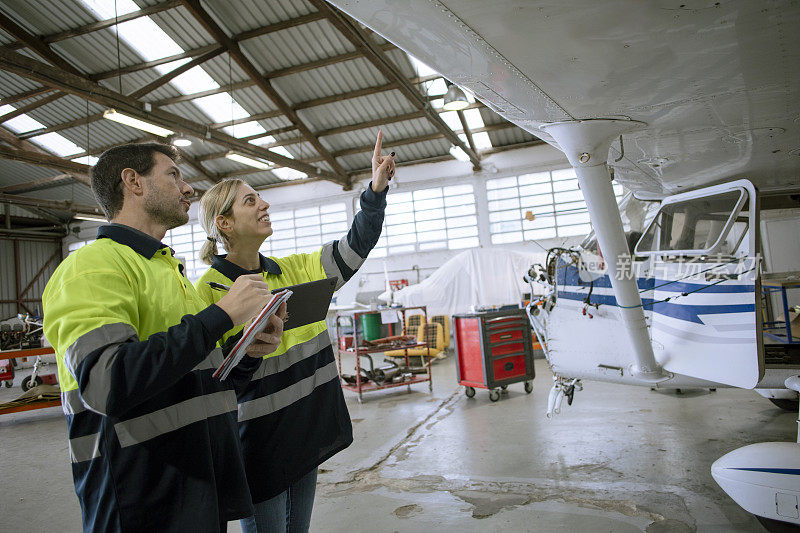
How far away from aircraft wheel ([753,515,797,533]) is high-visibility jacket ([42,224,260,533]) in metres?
2.70

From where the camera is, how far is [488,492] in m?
3.30

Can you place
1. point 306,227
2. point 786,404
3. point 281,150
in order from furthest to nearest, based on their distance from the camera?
point 306,227
point 281,150
point 786,404

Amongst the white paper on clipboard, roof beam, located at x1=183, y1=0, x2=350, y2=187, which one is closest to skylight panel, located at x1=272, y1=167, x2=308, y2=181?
roof beam, located at x1=183, y1=0, x2=350, y2=187

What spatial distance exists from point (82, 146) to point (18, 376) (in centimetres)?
687

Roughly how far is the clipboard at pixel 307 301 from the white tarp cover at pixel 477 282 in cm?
936

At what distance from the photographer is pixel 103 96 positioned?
8.46 meters

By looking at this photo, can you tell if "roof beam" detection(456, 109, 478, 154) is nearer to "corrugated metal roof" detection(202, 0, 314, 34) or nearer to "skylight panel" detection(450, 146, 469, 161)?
"skylight panel" detection(450, 146, 469, 161)

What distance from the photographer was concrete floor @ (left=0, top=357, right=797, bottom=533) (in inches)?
114

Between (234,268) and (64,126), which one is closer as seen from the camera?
(234,268)

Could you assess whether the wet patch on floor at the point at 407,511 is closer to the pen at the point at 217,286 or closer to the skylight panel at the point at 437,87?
the pen at the point at 217,286

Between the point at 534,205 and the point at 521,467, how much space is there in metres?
11.4

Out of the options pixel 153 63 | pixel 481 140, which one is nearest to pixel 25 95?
pixel 153 63

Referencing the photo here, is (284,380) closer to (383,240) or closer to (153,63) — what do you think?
(153,63)

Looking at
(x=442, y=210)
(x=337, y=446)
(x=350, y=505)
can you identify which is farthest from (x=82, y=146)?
(x=337, y=446)
